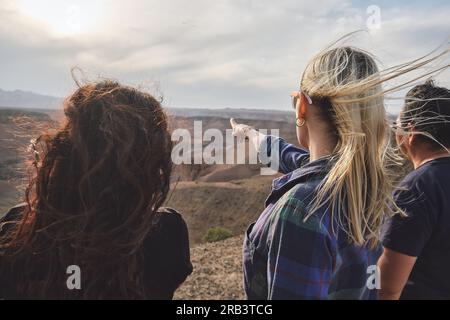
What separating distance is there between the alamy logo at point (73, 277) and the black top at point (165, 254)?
30 cm

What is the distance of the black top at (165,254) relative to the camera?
84.3 inches

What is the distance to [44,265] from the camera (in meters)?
1.99

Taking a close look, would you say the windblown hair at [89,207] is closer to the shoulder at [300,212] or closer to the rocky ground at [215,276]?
the shoulder at [300,212]

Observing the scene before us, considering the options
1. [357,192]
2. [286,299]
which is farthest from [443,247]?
[286,299]

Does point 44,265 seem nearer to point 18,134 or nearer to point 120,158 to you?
point 120,158

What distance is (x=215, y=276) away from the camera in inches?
444

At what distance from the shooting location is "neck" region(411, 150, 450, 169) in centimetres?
286

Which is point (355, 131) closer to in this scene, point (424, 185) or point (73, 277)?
point (424, 185)

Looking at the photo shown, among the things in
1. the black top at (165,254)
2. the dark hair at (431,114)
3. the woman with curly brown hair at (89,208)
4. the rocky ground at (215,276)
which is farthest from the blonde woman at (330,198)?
the rocky ground at (215,276)

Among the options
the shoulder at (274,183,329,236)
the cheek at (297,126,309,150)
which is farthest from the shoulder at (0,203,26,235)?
the cheek at (297,126,309,150)

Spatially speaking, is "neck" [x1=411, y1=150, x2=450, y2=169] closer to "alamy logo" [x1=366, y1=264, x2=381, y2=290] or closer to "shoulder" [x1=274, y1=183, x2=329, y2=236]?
"alamy logo" [x1=366, y1=264, x2=381, y2=290]

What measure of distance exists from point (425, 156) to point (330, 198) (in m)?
1.36

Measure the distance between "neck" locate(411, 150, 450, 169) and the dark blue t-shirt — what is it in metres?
0.07
